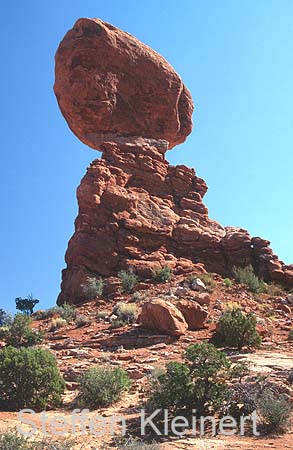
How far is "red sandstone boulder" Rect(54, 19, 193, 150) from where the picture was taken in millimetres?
24906

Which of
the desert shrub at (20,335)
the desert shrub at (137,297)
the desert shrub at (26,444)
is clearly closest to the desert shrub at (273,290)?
the desert shrub at (137,297)

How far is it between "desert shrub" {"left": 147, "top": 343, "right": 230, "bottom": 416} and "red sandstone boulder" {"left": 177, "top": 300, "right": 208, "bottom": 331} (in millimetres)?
5983

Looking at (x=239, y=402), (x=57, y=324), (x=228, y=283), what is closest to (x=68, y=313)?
(x=57, y=324)

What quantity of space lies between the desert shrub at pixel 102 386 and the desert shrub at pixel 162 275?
10.6 m

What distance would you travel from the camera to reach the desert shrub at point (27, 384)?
8.38 m

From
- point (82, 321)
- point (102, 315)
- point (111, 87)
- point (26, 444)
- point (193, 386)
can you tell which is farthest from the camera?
point (111, 87)

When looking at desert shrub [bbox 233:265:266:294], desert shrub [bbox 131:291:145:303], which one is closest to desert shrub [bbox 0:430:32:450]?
desert shrub [bbox 131:291:145:303]

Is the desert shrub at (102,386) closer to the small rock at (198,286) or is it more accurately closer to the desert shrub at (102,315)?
the desert shrub at (102,315)

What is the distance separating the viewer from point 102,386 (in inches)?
340

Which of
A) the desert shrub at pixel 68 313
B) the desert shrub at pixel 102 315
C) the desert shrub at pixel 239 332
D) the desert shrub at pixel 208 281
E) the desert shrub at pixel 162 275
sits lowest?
the desert shrub at pixel 239 332

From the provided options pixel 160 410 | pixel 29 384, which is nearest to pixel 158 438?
pixel 160 410

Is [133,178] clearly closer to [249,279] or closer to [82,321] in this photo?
[249,279]

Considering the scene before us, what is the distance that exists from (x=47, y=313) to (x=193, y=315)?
7.21 meters

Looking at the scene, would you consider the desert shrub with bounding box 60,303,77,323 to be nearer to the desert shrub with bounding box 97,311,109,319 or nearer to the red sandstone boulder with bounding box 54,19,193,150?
the desert shrub with bounding box 97,311,109,319
